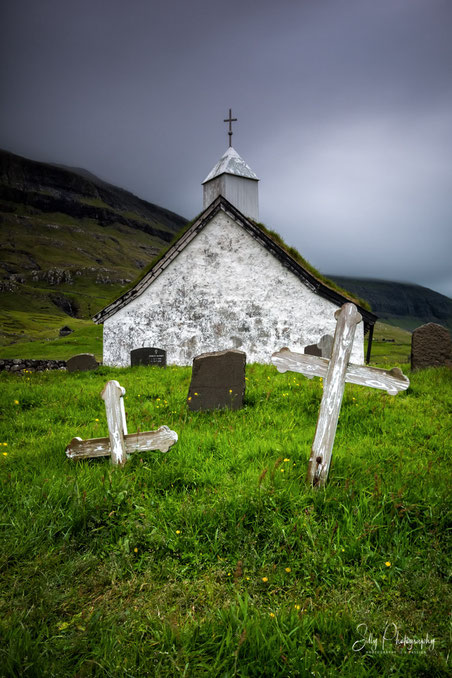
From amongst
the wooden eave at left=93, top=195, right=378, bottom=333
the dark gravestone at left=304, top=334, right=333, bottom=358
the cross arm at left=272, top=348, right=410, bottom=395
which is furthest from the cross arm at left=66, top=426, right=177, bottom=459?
the wooden eave at left=93, top=195, right=378, bottom=333

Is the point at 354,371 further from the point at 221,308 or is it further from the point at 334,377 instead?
the point at 221,308

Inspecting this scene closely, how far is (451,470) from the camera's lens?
4.19 m

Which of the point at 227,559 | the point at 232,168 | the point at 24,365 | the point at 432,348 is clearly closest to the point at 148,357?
the point at 432,348

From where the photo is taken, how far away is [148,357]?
47.5ft

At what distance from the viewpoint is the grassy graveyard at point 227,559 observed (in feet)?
7.45

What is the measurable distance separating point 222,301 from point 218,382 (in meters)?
8.08

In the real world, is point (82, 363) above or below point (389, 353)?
above

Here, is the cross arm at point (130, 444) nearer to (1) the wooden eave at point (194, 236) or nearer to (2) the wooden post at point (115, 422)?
(2) the wooden post at point (115, 422)

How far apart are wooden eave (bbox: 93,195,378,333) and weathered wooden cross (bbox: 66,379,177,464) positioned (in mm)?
10888

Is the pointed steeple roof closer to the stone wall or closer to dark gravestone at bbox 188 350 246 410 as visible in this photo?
dark gravestone at bbox 188 350 246 410

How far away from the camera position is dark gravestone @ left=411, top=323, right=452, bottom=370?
936cm

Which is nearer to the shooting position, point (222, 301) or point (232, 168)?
point (222, 301)

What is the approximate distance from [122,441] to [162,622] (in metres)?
2.14
